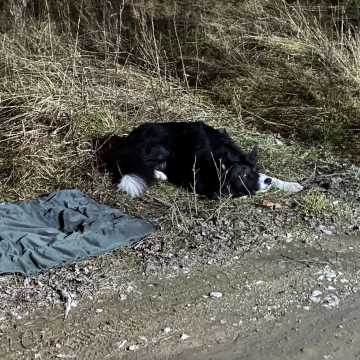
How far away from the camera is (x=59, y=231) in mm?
4613

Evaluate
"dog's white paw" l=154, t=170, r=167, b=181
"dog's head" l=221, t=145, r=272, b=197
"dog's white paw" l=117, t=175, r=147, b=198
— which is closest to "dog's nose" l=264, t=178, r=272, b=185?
"dog's head" l=221, t=145, r=272, b=197

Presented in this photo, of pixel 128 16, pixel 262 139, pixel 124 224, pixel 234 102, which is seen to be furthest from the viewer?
pixel 128 16

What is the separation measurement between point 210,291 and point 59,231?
1.26 m

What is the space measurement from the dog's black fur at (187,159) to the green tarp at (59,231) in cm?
60

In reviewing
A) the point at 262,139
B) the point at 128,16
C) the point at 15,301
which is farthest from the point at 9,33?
the point at 15,301

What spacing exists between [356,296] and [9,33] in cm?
509

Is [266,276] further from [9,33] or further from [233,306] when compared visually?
[9,33]

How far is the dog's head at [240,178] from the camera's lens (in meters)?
5.23

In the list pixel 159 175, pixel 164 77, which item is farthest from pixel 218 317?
pixel 164 77

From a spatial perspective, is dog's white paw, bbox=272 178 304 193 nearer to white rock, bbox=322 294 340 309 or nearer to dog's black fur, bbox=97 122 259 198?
dog's black fur, bbox=97 122 259 198

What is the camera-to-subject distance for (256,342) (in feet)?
11.4

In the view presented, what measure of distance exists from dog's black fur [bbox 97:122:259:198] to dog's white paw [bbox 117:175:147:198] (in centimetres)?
5

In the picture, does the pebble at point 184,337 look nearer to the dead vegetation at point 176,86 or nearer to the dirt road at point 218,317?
the dirt road at point 218,317

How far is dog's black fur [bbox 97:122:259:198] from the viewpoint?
208 inches
